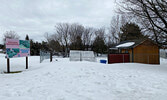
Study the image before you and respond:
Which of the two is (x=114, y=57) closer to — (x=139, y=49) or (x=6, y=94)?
(x=139, y=49)

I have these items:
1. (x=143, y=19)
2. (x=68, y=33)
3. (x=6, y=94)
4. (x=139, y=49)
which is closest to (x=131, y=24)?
(x=143, y=19)

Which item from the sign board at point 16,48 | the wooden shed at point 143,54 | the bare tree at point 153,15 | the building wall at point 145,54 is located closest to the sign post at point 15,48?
the sign board at point 16,48

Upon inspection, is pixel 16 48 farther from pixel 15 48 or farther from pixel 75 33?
pixel 75 33

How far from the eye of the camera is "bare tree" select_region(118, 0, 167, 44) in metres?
9.94

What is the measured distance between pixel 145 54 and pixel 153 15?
940cm

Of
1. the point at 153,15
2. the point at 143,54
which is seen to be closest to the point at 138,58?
the point at 143,54

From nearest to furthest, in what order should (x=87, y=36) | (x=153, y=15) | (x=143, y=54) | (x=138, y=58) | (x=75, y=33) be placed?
(x=153, y=15), (x=143, y=54), (x=138, y=58), (x=75, y=33), (x=87, y=36)

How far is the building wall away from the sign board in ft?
52.8

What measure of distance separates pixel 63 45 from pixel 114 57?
27.9 m

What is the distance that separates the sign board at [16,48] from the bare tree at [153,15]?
11.3m

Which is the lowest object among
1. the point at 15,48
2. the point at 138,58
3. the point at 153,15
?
the point at 138,58

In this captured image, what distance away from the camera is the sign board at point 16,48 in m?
10.5

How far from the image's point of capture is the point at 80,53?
61.5ft

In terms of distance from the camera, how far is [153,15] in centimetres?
1063
